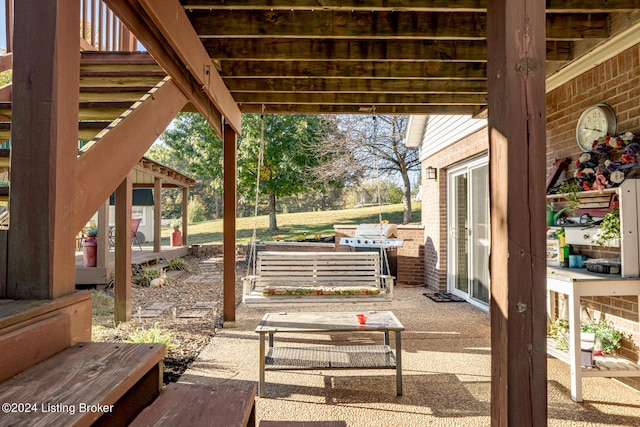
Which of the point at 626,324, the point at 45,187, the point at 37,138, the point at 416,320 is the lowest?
the point at 416,320

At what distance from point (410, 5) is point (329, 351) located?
257 centimetres

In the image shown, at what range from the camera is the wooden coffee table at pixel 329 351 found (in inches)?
119

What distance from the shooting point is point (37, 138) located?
133cm

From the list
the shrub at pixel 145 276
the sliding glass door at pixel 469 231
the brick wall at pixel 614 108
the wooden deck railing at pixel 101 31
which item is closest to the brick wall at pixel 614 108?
the brick wall at pixel 614 108

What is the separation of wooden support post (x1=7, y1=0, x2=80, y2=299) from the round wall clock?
3.62 meters

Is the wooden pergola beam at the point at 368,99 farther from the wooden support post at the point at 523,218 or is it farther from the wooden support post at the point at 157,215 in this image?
the wooden support post at the point at 157,215

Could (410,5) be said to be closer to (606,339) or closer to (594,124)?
(594,124)

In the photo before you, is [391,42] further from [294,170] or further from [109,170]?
[294,170]

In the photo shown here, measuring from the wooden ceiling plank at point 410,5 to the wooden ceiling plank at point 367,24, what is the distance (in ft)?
0.92

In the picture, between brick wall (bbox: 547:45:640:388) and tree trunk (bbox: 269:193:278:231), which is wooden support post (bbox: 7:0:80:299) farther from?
tree trunk (bbox: 269:193:278:231)

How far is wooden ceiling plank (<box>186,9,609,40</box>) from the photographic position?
310 centimetres

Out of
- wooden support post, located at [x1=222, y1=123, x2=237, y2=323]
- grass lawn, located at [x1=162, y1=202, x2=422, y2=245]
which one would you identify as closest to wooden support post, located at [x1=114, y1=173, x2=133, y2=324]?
wooden support post, located at [x1=222, y1=123, x2=237, y2=323]

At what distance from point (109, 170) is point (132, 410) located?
4.73ft

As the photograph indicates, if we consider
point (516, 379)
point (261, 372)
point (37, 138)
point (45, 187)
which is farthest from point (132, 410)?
point (261, 372)
